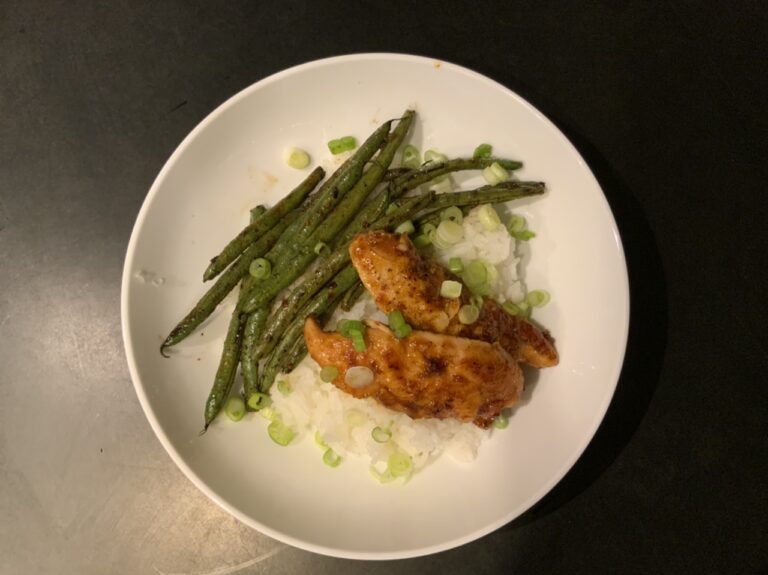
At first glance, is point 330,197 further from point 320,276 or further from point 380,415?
point 380,415

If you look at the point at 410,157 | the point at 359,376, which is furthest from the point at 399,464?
the point at 410,157

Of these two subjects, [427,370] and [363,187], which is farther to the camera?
[363,187]

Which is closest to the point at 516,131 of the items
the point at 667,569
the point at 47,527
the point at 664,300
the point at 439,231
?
the point at 439,231

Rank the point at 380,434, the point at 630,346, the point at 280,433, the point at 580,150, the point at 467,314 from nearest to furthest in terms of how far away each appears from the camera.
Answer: the point at 467,314
the point at 380,434
the point at 280,433
the point at 630,346
the point at 580,150

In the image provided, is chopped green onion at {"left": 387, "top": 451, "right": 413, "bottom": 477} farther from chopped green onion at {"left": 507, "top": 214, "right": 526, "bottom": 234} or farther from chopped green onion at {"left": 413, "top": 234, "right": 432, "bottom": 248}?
chopped green onion at {"left": 507, "top": 214, "right": 526, "bottom": 234}

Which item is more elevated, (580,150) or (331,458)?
(580,150)

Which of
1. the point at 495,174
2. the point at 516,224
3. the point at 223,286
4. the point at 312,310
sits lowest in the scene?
the point at 223,286

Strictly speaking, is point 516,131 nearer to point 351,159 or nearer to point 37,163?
point 351,159
